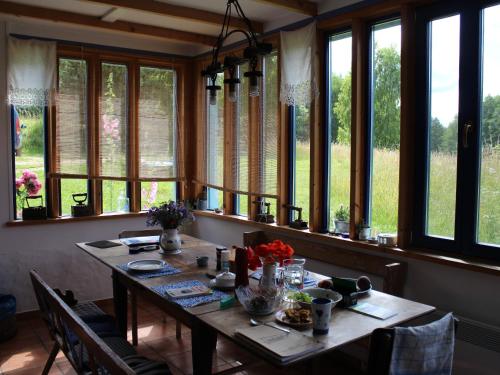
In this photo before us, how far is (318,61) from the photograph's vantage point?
3662 millimetres

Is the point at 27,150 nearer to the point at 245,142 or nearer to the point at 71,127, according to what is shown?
the point at 71,127

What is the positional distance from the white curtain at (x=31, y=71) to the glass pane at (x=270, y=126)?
6.21ft

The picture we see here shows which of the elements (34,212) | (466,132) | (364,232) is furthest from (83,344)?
(34,212)

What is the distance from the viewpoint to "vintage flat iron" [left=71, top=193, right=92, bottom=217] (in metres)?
4.56

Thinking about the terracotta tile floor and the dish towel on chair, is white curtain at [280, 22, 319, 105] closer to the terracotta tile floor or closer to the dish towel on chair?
the terracotta tile floor

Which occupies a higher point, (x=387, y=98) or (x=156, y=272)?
(x=387, y=98)

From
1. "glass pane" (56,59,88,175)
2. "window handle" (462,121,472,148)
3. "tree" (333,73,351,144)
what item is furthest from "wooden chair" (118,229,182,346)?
"window handle" (462,121,472,148)

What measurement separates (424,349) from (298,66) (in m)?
2.53

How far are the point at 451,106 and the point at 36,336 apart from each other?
3506mm

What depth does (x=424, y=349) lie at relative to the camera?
5.56ft

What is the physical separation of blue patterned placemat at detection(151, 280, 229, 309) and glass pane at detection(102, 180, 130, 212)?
97.8 inches

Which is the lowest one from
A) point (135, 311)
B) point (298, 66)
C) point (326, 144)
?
point (135, 311)

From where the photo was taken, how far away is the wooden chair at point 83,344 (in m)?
1.68

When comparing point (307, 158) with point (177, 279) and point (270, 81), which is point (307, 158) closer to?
point (270, 81)
